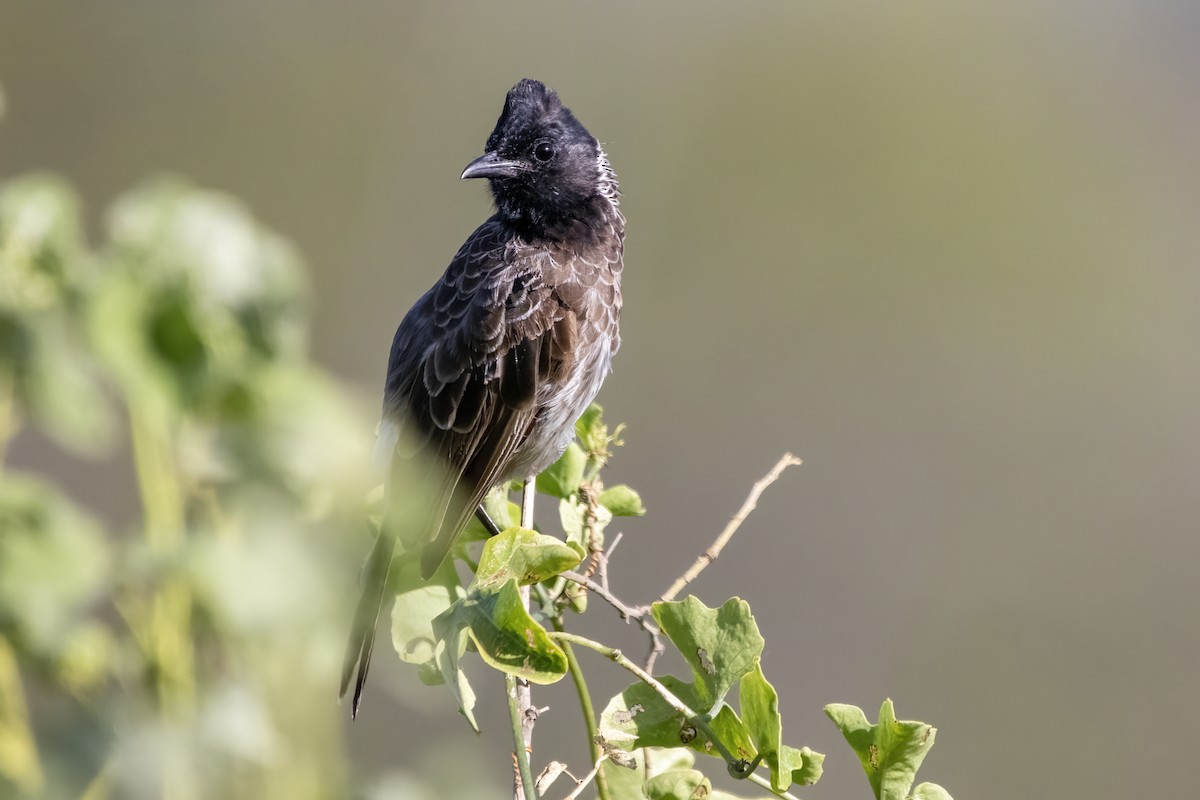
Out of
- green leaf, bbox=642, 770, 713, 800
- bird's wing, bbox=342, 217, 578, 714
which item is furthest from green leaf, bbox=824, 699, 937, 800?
bird's wing, bbox=342, 217, 578, 714

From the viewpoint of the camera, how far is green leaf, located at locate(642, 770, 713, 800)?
4.42 ft

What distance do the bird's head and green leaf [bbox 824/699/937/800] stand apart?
6.88 feet

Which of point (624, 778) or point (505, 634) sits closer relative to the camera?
point (505, 634)

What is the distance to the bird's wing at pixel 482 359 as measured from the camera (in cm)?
291

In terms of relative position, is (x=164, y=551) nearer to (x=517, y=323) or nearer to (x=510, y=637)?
(x=510, y=637)

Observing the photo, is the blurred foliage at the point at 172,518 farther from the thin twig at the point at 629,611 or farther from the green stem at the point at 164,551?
the thin twig at the point at 629,611

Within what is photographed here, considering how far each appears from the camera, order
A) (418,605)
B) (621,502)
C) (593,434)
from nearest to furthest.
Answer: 1. (418,605)
2. (621,502)
3. (593,434)

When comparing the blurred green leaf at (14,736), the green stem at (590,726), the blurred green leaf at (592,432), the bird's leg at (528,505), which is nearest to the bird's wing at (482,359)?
the bird's leg at (528,505)

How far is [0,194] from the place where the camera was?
85 cm

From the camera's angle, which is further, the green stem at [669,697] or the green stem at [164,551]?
the green stem at [669,697]

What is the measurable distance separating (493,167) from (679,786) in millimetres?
2101

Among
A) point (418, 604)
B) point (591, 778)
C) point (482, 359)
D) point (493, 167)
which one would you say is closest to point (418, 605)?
point (418, 604)

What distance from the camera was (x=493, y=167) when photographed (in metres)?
3.12

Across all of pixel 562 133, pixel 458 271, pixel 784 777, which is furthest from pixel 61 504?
pixel 562 133
